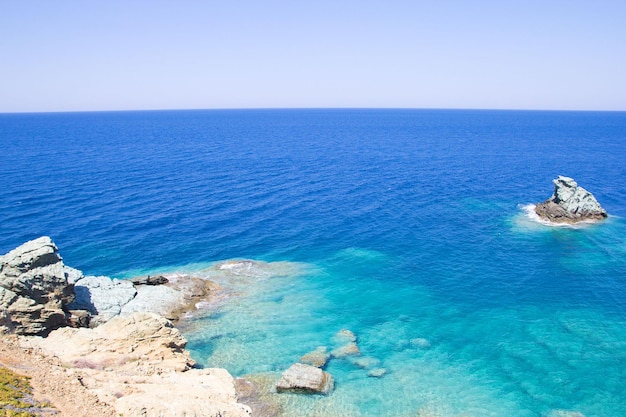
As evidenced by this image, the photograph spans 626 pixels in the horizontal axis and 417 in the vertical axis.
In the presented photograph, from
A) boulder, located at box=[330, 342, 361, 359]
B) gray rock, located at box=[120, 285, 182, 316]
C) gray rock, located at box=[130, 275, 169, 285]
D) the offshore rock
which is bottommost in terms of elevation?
boulder, located at box=[330, 342, 361, 359]

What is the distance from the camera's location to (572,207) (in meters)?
94.8

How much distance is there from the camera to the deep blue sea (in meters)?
45.3

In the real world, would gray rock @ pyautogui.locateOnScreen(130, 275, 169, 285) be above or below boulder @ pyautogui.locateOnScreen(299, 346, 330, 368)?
above

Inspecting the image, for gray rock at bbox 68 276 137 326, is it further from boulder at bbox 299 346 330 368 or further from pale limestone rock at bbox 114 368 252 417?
boulder at bbox 299 346 330 368

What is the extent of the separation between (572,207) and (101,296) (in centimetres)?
9156

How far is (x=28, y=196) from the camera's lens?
102 metres

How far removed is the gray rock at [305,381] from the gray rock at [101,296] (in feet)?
81.5

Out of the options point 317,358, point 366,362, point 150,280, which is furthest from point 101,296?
point 366,362

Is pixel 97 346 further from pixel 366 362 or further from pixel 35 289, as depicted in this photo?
pixel 366 362

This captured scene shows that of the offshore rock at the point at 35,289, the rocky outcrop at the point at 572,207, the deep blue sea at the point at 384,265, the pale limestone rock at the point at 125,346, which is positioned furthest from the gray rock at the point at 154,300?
the rocky outcrop at the point at 572,207

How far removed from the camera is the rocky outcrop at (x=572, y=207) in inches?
3723

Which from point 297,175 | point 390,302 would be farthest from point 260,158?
point 390,302

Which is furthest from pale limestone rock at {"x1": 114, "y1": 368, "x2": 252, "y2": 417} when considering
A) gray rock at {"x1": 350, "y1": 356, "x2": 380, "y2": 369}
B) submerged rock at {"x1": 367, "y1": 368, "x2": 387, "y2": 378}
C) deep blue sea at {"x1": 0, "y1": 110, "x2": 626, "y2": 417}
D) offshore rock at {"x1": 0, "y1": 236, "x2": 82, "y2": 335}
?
offshore rock at {"x1": 0, "y1": 236, "x2": 82, "y2": 335}

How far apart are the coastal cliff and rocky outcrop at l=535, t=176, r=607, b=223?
78.0 meters
